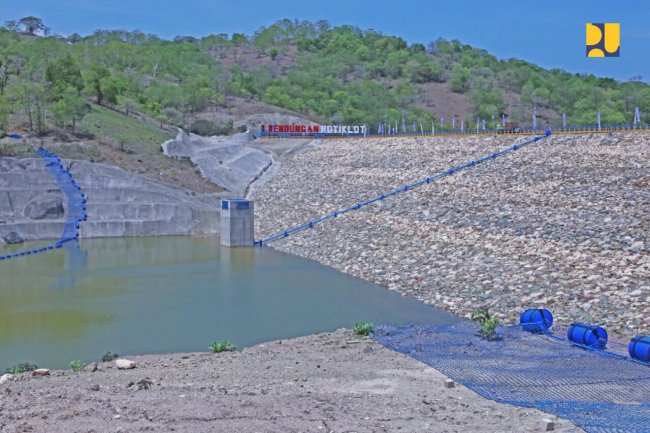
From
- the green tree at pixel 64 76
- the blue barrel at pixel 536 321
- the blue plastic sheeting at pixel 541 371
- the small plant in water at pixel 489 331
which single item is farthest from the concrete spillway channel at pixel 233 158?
the blue plastic sheeting at pixel 541 371

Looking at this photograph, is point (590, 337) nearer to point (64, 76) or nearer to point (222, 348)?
point (222, 348)

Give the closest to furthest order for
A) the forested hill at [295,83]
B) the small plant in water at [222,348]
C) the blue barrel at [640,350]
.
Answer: the blue barrel at [640,350], the small plant in water at [222,348], the forested hill at [295,83]

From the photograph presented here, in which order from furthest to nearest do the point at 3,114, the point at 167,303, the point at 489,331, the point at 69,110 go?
1. the point at 69,110
2. the point at 3,114
3. the point at 167,303
4. the point at 489,331

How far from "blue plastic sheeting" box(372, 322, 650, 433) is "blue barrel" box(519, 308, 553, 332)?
0.28 m

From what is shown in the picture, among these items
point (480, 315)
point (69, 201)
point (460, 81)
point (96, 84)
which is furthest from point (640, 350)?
point (460, 81)

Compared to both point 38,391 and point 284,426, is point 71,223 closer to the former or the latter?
point 38,391

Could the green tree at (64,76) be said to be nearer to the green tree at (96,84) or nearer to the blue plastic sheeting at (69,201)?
the green tree at (96,84)

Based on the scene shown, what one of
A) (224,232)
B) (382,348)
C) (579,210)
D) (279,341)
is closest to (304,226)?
(224,232)

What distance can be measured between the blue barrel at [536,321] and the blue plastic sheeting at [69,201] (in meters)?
26.0

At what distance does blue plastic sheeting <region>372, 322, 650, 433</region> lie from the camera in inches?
Answer: 491

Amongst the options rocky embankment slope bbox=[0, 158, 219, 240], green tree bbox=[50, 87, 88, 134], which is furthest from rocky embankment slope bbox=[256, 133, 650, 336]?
green tree bbox=[50, 87, 88, 134]

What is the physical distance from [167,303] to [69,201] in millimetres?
18006

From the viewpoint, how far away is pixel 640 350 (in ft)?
51.7

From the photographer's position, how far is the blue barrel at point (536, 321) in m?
19.0
